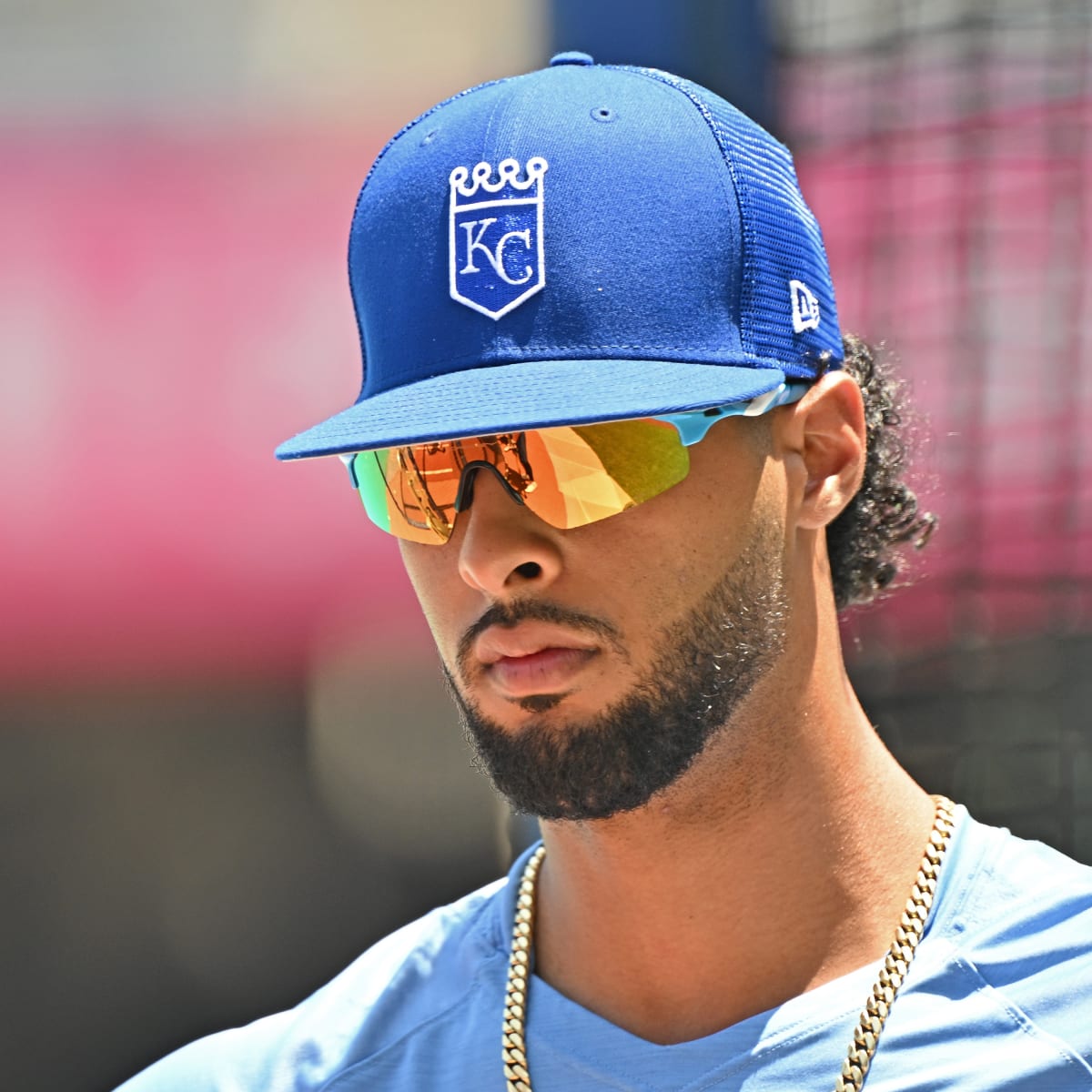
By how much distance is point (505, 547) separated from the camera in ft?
5.85

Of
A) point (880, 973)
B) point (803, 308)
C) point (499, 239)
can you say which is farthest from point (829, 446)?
point (880, 973)

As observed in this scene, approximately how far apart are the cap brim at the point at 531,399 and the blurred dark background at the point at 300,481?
199 centimetres

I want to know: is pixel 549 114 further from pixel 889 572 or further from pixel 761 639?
pixel 889 572

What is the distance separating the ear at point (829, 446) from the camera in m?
1.92

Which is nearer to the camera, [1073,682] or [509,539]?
[509,539]

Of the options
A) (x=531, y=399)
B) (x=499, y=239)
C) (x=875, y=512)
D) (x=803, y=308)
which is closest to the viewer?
(x=531, y=399)

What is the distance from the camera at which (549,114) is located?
182 centimetres

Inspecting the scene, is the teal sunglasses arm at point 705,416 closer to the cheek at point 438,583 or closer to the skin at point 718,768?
the skin at point 718,768

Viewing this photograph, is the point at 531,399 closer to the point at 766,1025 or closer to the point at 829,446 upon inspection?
the point at 829,446

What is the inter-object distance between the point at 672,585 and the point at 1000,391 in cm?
209

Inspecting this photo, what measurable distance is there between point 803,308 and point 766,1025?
881 millimetres

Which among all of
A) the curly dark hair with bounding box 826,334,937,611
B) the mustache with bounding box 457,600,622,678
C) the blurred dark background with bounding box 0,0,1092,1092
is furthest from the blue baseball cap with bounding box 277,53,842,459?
the blurred dark background with bounding box 0,0,1092,1092

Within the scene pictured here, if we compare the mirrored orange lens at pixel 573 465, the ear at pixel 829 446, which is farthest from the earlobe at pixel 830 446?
the mirrored orange lens at pixel 573 465

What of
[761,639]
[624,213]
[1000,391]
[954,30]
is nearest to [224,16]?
[954,30]
